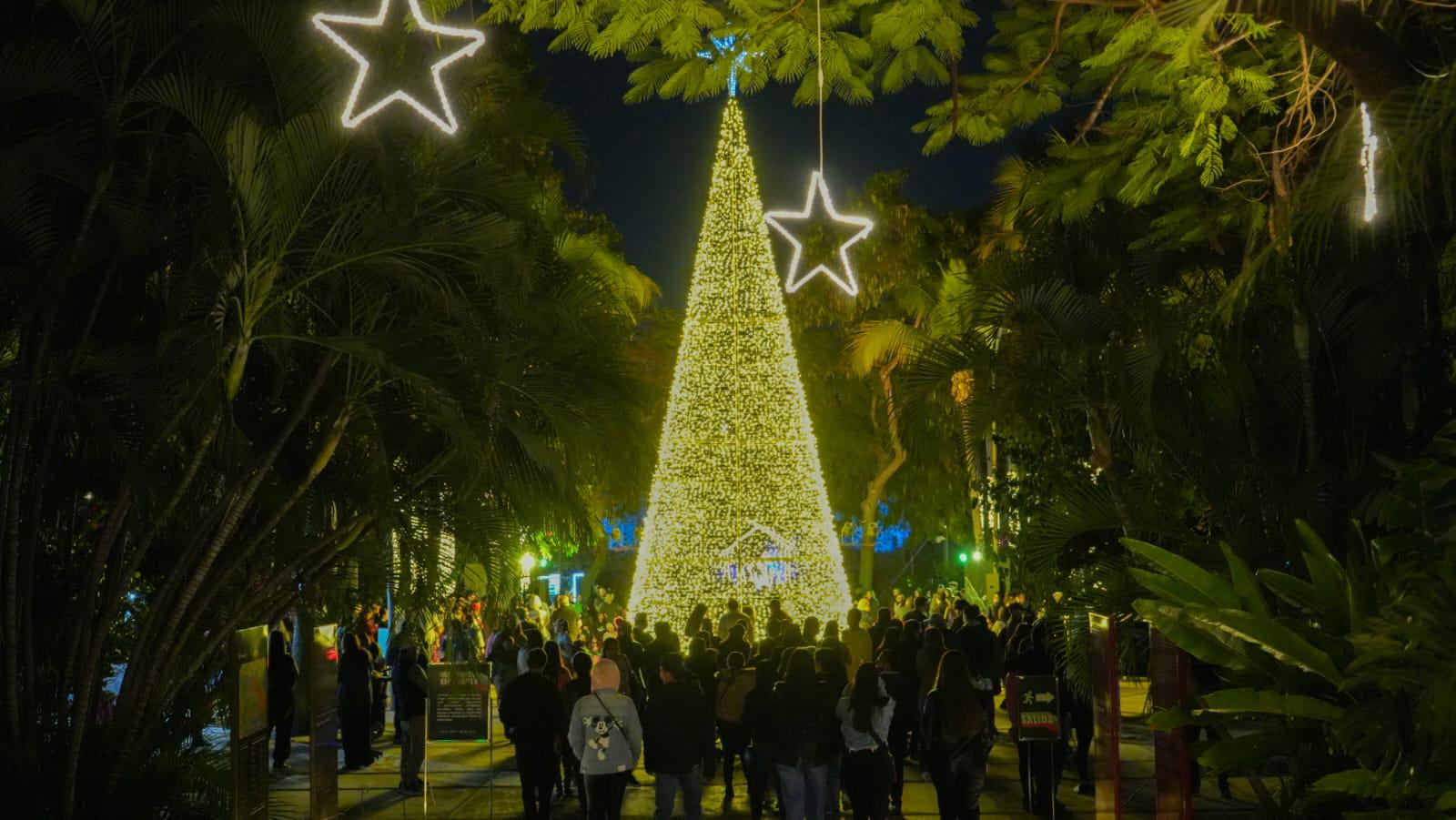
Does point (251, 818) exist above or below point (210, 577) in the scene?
below

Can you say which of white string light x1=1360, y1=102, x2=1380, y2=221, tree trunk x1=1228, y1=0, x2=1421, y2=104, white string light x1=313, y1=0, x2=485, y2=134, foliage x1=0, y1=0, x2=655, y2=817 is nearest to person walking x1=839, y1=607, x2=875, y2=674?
foliage x1=0, y1=0, x2=655, y2=817

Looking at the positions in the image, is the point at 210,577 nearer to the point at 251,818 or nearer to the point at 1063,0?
the point at 251,818

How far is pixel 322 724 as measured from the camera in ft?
35.1

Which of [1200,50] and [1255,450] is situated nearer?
[1200,50]

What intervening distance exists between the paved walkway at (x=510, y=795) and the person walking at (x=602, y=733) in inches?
87.3

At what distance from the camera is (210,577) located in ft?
36.4

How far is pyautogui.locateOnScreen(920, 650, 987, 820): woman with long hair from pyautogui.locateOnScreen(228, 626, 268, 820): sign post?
4901 millimetres

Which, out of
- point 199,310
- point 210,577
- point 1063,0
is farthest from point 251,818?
point 1063,0

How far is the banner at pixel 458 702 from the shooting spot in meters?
13.0

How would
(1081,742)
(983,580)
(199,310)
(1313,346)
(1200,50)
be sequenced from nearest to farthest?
(1200,50) → (199,310) → (1313,346) → (1081,742) → (983,580)

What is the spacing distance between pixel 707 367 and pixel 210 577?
11794 mm

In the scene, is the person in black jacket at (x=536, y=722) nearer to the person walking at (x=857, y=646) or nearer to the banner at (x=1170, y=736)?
the banner at (x=1170, y=736)

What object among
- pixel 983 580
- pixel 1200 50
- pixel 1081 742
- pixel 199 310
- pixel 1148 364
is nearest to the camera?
pixel 1200 50

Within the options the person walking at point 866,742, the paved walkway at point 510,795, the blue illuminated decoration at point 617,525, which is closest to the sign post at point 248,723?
the paved walkway at point 510,795
